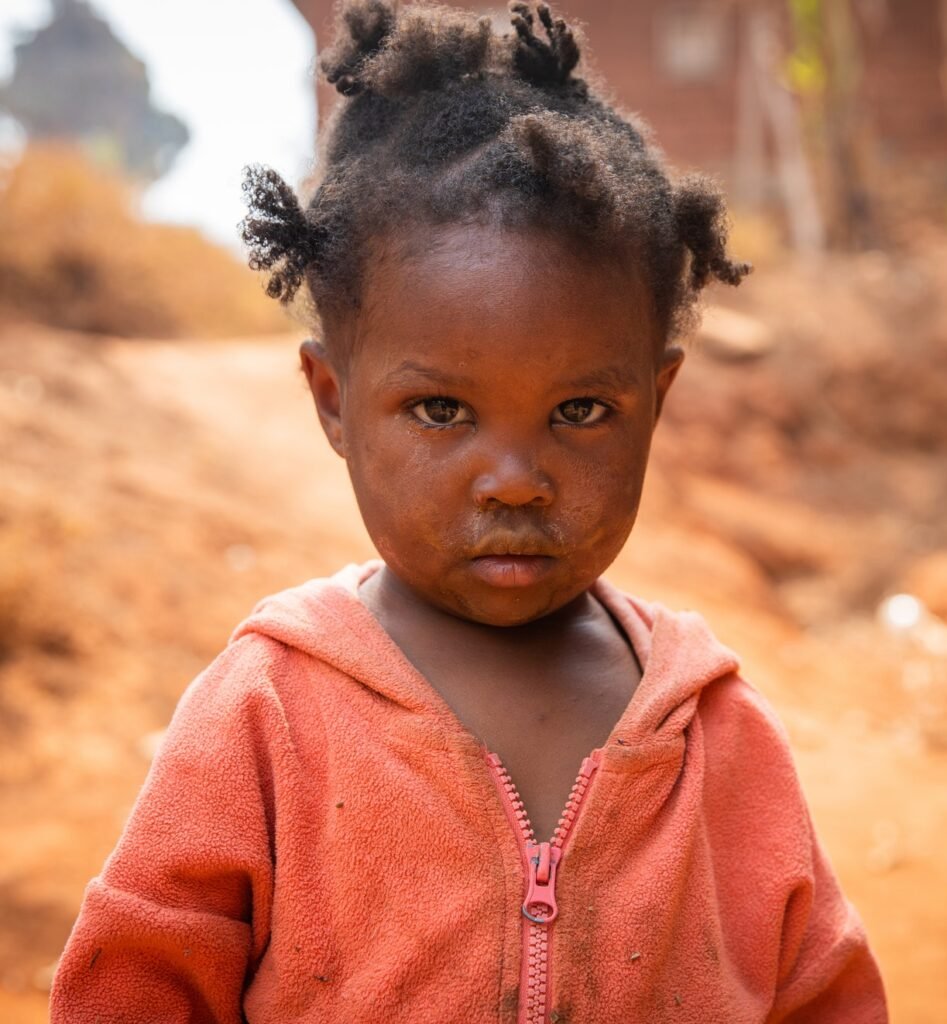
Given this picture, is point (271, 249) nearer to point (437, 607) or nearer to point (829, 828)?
point (437, 607)

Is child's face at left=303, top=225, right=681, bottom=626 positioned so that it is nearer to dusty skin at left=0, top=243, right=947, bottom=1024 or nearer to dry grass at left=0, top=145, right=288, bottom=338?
dusty skin at left=0, top=243, right=947, bottom=1024

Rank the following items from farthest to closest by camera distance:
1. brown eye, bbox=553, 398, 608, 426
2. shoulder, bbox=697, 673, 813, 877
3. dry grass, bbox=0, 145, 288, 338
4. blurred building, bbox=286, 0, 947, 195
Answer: blurred building, bbox=286, 0, 947, 195 < dry grass, bbox=0, 145, 288, 338 < shoulder, bbox=697, 673, 813, 877 < brown eye, bbox=553, 398, 608, 426

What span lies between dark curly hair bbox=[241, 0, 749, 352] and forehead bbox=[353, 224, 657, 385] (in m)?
0.03

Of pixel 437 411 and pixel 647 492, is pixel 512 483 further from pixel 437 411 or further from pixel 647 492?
pixel 647 492

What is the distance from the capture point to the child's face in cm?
135

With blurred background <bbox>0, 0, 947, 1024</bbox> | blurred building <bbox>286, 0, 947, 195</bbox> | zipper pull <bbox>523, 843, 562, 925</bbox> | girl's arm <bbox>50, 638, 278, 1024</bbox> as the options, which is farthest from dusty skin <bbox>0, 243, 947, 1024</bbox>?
blurred building <bbox>286, 0, 947, 195</bbox>

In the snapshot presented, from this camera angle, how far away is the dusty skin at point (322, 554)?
3.72 m

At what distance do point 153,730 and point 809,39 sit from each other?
385 inches

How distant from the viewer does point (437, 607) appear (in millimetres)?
1568

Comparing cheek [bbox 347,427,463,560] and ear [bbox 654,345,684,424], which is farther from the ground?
ear [bbox 654,345,684,424]

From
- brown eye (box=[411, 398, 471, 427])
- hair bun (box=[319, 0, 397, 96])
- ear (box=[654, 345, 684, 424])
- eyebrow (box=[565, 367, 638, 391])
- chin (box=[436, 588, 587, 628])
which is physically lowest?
chin (box=[436, 588, 587, 628])

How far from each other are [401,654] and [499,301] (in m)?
0.50

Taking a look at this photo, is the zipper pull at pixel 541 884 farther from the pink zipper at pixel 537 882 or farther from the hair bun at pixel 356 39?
the hair bun at pixel 356 39

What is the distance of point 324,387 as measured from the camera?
5.25 ft
